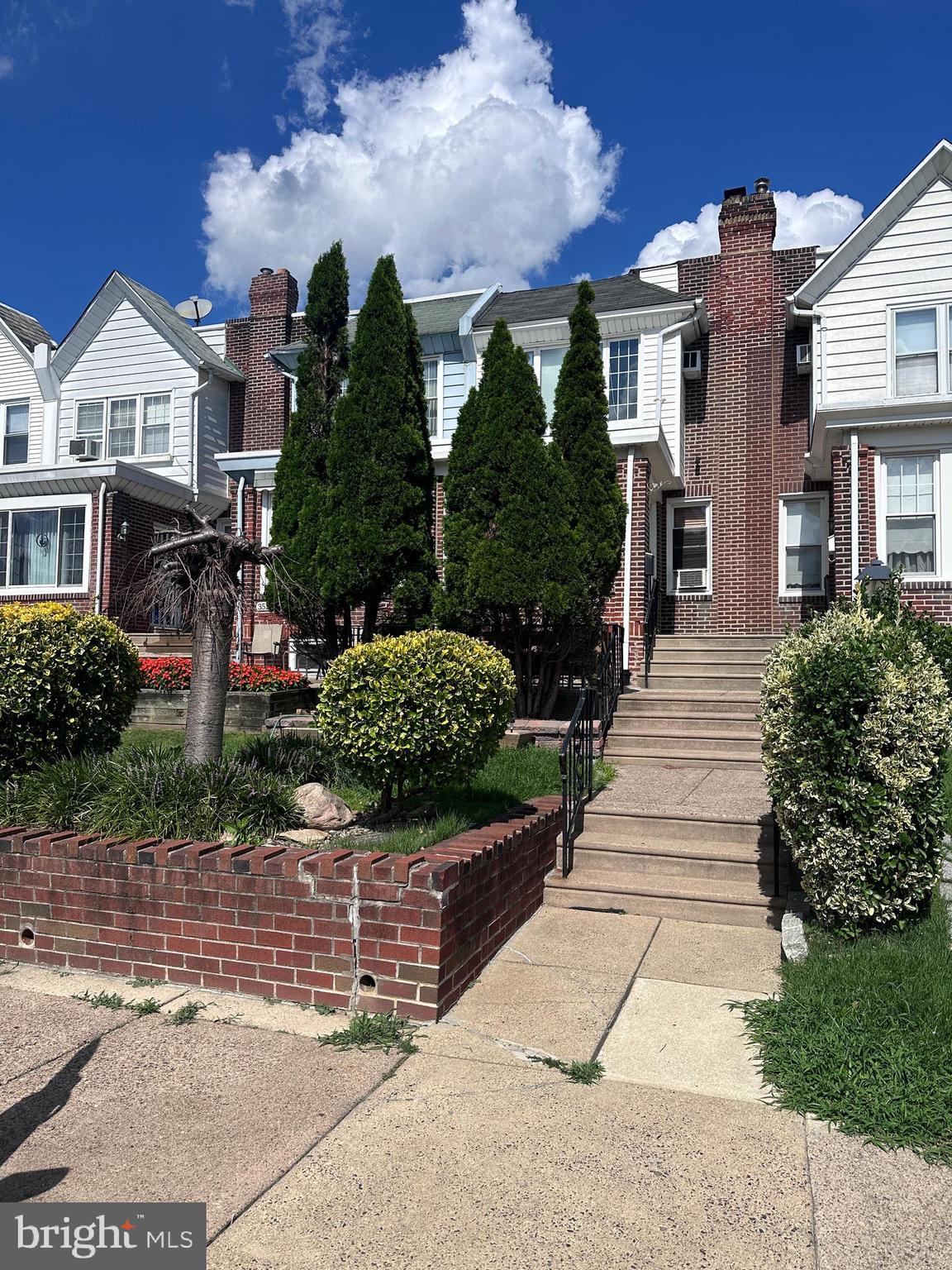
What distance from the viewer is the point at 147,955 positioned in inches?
200

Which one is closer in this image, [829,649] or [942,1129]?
[942,1129]

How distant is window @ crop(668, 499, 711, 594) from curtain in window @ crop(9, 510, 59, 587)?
11940 mm

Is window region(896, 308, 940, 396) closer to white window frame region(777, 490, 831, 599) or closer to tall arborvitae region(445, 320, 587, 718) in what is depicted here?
white window frame region(777, 490, 831, 599)

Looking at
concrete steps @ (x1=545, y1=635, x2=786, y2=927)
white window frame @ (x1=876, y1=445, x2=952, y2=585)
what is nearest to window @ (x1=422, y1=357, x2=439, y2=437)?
white window frame @ (x1=876, y1=445, x2=952, y2=585)

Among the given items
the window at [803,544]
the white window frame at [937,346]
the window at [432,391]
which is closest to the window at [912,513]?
the white window frame at [937,346]

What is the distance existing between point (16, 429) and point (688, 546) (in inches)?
635

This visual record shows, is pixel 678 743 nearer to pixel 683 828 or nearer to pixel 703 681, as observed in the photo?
pixel 703 681

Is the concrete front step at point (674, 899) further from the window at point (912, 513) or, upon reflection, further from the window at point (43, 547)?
the window at point (43, 547)

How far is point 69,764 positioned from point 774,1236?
215 inches

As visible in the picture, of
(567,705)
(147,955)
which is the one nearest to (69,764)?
(147,955)

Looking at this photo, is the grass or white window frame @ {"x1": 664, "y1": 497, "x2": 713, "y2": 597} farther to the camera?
white window frame @ {"x1": 664, "y1": 497, "x2": 713, "y2": 597}

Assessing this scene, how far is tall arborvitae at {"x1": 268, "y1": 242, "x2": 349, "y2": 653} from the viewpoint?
1246cm

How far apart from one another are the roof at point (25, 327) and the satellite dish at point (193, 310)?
3618 mm

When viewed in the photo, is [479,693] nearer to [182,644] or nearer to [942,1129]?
[942,1129]
